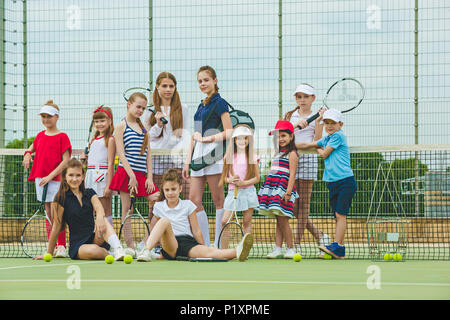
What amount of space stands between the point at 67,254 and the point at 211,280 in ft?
10.4

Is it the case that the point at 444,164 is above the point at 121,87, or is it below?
below

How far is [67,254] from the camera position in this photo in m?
7.12

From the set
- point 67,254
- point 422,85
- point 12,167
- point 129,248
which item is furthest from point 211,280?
point 422,85

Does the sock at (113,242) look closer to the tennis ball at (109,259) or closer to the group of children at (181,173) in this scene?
the group of children at (181,173)

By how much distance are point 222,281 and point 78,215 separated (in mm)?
2653

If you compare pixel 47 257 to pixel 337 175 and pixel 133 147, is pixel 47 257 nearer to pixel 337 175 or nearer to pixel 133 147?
pixel 133 147

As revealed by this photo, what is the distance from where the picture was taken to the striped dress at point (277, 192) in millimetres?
6930

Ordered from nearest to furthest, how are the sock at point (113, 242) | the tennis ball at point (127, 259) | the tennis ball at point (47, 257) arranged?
the tennis ball at point (127, 259) → the sock at point (113, 242) → the tennis ball at point (47, 257)

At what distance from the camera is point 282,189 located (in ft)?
22.9

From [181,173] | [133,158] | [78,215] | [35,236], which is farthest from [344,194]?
[35,236]

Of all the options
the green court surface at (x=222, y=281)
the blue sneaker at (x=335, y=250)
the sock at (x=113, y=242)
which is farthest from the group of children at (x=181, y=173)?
the green court surface at (x=222, y=281)

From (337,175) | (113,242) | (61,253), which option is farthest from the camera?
(61,253)

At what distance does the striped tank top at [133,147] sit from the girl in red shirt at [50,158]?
648mm
